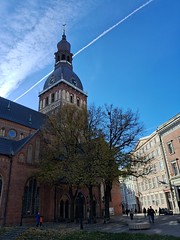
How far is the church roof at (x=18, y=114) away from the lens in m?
32.9

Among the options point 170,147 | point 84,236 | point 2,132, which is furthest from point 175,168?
point 2,132

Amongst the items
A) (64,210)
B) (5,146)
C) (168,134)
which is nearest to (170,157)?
(168,134)

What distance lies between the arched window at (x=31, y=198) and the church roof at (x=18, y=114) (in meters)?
11.4

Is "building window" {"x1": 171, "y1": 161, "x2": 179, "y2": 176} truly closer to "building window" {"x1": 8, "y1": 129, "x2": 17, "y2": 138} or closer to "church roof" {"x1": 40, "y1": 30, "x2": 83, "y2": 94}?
"building window" {"x1": 8, "y1": 129, "x2": 17, "y2": 138}

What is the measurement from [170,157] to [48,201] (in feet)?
73.2

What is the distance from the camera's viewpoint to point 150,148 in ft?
163

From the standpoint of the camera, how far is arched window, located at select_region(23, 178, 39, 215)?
23.7 metres

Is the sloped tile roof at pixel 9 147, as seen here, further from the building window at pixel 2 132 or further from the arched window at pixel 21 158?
the building window at pixel 2 132

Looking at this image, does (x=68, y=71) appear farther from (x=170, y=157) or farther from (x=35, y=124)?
(x=170, y=157)

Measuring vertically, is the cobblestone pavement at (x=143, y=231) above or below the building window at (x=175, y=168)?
below

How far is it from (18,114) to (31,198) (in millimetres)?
16079

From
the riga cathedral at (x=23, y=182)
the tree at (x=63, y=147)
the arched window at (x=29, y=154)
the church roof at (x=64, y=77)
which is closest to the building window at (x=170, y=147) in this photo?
the riga cathedral at (x=23, y=182)

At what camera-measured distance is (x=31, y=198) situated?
80.2 ft

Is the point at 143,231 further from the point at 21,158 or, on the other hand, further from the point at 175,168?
the point at 175,168
